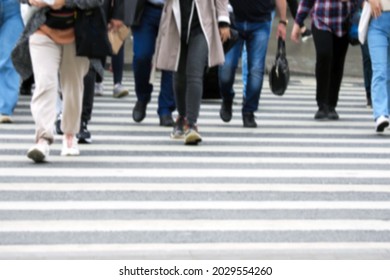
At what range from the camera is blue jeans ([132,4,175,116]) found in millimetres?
13227

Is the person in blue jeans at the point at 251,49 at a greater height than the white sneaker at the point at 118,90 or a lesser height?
greater

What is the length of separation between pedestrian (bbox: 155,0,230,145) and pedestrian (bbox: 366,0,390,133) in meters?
1.78

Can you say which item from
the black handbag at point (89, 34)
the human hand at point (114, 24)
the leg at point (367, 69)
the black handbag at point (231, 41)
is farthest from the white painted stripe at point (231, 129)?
the black handbag at point (89, 34)

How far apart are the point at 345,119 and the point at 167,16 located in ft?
11.0

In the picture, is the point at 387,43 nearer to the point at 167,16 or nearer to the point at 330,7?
the point at 330,7

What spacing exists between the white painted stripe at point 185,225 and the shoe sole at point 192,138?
3.25 meters

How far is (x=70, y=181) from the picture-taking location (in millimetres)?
10875

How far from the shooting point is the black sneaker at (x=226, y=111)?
14.5 meters

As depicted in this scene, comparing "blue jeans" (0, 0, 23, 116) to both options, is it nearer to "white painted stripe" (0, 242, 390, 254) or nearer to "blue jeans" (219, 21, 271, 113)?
"blue jeans" (219, 21, 271, 113)

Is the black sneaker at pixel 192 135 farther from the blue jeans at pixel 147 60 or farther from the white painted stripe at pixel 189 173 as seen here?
the white painted stripe at pixel 189 173

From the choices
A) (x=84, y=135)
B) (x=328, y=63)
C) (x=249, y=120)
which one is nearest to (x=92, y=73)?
(x=84, y=135)

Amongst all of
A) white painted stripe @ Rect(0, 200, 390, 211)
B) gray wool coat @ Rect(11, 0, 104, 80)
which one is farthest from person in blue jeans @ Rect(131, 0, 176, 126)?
white painted stripe @ Rect(0, 200, 390, 211)

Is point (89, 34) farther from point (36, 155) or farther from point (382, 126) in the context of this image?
point (382, 126)
